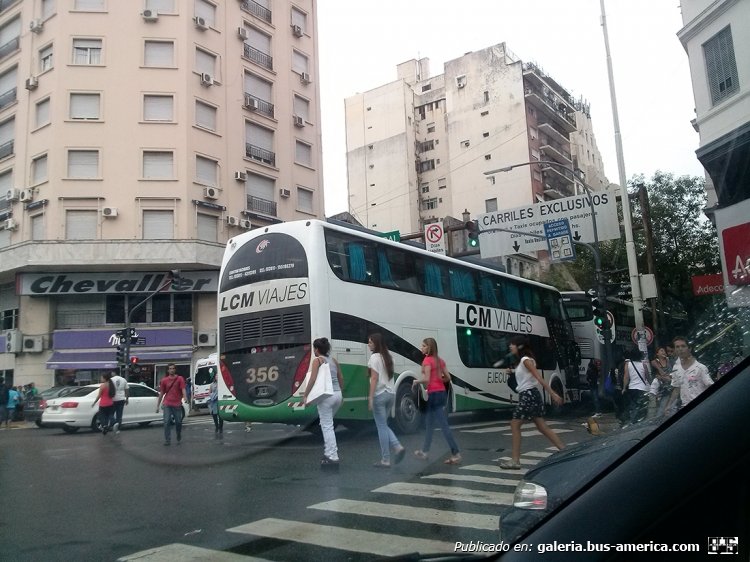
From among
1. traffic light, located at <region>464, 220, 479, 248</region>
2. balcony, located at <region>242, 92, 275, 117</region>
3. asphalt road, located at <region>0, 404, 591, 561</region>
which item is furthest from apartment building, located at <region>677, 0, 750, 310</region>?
balcony, located at <region>242, 92, 275, 117</region>

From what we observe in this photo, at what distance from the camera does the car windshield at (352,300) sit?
190cm

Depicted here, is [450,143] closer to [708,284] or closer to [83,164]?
[708,284]

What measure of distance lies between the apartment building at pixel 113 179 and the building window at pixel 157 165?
5 cm

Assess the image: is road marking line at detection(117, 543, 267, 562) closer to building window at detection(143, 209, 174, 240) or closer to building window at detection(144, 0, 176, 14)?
building window at detection(143, 209, 174, 240)

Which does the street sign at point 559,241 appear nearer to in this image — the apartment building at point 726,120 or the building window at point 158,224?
the apartment building at point 726,120

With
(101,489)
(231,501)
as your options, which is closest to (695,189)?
(231,501)

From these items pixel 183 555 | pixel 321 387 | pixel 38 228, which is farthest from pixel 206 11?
pixel 183 555

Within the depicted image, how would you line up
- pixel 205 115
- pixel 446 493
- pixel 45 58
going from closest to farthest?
pixel 446 493
pixel 45 58
pixel 205 115

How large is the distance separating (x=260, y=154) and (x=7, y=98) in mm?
12427

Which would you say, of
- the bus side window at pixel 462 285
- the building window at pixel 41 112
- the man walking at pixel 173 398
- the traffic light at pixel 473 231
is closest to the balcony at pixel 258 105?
the building window at pixel 41 112

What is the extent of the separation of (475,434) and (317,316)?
3653 mm

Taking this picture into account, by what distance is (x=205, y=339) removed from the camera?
29672 millimetres

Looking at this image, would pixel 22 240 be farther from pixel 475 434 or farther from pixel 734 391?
pixel 734 391

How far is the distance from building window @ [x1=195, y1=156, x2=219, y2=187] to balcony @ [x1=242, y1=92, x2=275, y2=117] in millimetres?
3696
